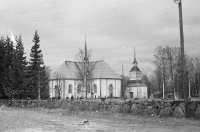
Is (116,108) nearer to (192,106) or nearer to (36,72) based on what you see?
(192,106)

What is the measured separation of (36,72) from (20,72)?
4100 millimetres

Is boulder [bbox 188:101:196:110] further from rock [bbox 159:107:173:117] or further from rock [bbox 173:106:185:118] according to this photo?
rock [bbox 159:107:173:117]

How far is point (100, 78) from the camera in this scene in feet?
216

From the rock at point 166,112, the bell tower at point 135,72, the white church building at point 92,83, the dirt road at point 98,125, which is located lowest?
the dirt road at point 98,125

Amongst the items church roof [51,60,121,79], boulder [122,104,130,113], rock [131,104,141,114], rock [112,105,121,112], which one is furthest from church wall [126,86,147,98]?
rock [131,104,141,114]

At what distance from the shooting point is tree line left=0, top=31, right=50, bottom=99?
3506cm

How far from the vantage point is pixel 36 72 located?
127ft

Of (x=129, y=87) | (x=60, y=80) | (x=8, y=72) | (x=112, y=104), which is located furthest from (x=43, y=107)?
(x=129, y=87)

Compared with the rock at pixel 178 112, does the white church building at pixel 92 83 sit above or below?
above

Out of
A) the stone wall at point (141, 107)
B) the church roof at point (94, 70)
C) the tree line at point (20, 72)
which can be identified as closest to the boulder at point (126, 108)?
the stone wall at point (141, 107)

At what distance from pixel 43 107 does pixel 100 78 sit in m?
39.4

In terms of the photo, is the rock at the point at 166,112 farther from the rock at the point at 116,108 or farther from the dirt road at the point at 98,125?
the rock at the point at 116,108

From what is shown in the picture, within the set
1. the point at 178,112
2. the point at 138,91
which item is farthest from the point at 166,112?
the point at 138,91

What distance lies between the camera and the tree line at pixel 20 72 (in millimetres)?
35062
